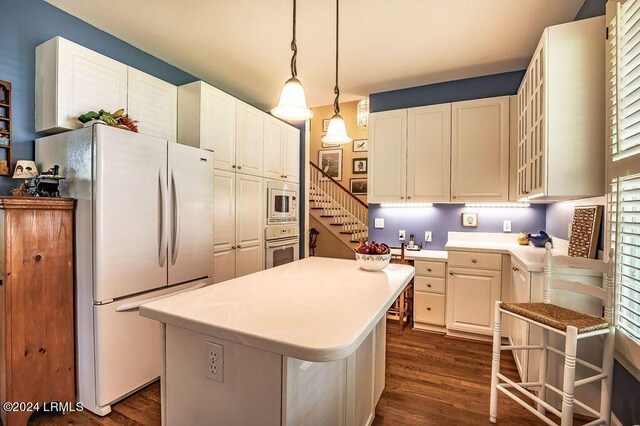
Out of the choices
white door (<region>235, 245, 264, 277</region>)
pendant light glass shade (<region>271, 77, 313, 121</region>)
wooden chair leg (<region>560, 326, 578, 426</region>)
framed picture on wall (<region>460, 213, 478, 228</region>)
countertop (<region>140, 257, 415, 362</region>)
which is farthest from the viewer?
framed picture on wall (<region>460, 213, 478, 228</region>)

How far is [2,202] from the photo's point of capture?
167 centimetres

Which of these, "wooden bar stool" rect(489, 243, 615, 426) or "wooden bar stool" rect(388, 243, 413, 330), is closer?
"wooden bar stool" rect(489, 243, 615, 426)

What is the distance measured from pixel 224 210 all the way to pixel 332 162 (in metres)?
4.37

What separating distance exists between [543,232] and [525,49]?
1757 mm

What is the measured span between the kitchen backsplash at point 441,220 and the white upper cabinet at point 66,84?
10.1 ft

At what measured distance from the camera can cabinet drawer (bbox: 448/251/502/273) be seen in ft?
9.73

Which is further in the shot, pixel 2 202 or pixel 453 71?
pixel 453 71

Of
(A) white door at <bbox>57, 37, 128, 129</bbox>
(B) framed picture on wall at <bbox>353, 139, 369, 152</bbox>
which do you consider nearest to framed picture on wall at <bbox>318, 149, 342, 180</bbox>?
(B) framed picture on wall at <bbox>353, 139, 369, 152</bbox>

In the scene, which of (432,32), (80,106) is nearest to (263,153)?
(80,106)

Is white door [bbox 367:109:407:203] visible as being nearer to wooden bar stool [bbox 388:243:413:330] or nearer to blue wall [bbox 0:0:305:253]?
wooden bar stool [bbox 388:243:413:330]

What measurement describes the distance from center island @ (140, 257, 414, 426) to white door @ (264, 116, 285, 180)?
2.33 metres

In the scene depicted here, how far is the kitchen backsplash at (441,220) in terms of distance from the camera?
3357mm

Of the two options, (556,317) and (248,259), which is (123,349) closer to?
(248,259)

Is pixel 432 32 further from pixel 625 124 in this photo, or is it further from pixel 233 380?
pixel 233 380
